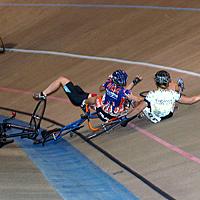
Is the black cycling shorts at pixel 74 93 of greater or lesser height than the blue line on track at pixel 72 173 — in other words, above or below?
above

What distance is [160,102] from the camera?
7023 millimetres

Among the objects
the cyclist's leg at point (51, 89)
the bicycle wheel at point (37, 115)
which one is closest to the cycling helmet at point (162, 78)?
the cyclist's leg at point (51, 89)

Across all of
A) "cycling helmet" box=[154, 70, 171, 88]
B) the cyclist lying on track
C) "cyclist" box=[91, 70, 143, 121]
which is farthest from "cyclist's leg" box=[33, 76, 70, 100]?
"cycling helmet" box=[154, 70, 171, 88]

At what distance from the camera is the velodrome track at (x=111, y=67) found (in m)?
5.90

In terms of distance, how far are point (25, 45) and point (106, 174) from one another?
8428 millimetres

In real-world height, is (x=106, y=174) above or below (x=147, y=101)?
below

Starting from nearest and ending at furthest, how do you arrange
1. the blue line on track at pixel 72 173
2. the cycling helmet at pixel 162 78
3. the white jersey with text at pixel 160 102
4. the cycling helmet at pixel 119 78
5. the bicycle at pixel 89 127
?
the blue line on track at pixel 72 173, the cycling helmet at pixel 162 78, the white jersey with text at pixel 160 102, the cycling helmet at pixel 119 78, the bicycle at pixel 89 127

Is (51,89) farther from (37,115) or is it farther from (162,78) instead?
(162,78)

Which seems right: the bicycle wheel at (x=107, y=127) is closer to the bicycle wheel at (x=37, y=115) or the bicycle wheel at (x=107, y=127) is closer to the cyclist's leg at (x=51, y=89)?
the bicycle wheel at (x=37, y=115)

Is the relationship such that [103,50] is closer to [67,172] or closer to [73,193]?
[67,172]

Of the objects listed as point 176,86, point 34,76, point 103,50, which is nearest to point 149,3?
point 103,50

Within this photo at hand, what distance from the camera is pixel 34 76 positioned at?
11797 millimetres

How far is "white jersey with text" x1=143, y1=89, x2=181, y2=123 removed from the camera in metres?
6.96

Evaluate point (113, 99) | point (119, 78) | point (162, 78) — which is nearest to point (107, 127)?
point (113, 99)
